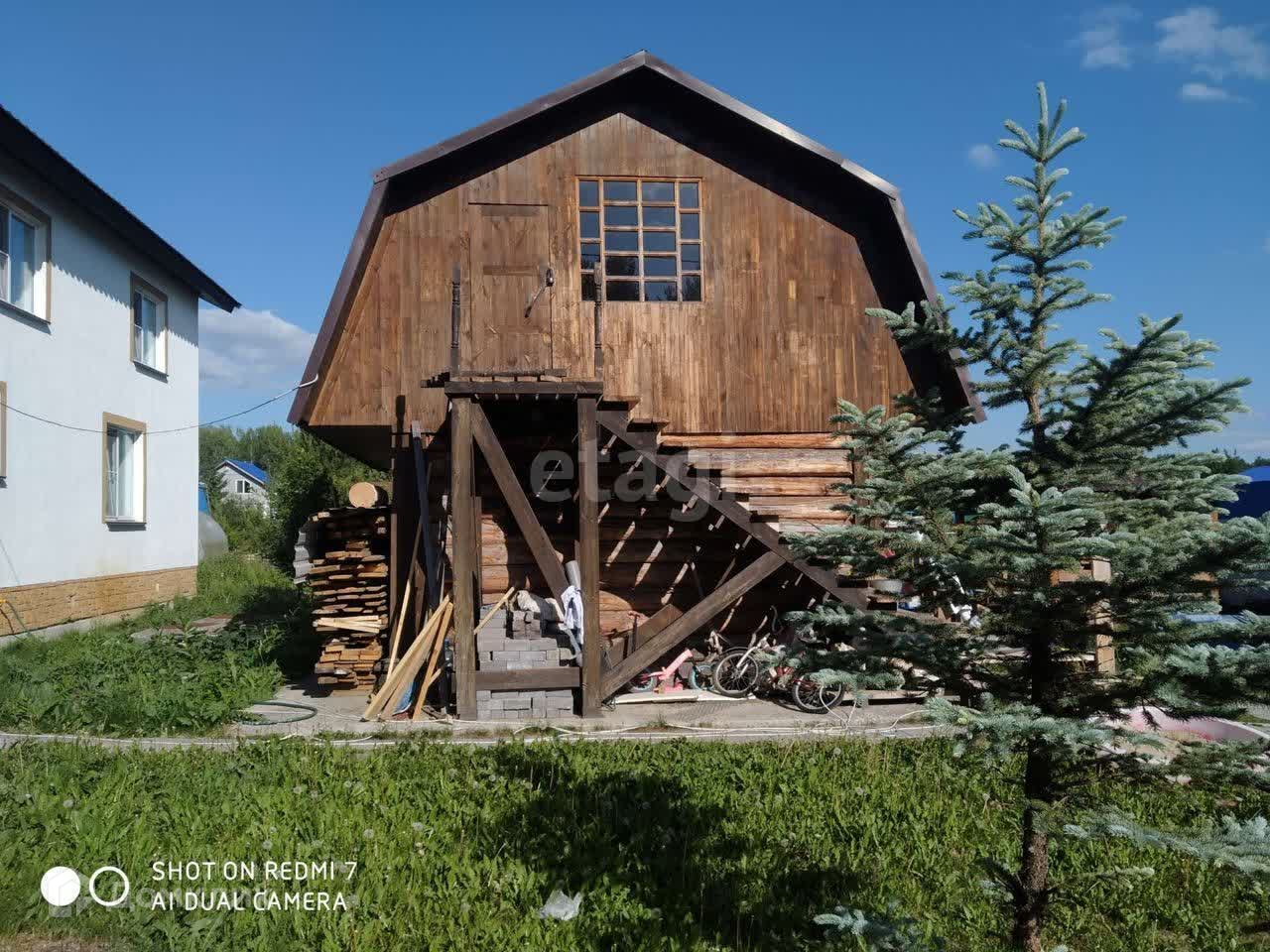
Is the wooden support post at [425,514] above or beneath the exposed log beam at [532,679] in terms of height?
above

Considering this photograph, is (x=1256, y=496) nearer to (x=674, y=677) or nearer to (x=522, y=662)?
(x=674, y=677)

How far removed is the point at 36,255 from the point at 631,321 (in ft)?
28.1

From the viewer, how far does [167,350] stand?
55.6ft

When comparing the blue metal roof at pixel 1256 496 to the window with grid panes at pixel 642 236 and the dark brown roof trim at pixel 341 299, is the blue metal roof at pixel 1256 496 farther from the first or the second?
the dark brown roof trim at pixel 341 299

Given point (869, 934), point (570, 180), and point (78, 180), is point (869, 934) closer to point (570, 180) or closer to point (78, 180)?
point (570, 180)

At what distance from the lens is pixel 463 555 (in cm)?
871

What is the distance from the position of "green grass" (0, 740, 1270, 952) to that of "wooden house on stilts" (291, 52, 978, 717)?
12.4 feet

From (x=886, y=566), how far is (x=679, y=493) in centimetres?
662

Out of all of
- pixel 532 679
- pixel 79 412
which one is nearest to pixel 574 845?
pixel 532 679

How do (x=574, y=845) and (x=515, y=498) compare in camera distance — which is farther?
(x=515, y=498)

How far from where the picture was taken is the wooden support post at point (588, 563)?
342 inches

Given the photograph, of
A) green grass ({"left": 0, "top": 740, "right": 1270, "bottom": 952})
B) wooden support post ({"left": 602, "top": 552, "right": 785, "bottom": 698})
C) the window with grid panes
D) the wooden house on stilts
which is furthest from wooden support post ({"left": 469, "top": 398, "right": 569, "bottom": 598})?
green grass ({"left": 0, "top": 740, "right": 1270, "bottom": 952})

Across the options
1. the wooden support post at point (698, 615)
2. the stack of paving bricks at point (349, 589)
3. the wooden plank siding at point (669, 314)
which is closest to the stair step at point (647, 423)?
the wooden plank siding at point (669, 314)

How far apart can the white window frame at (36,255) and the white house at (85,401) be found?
0.06 ft
